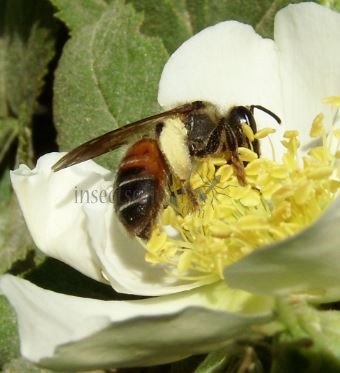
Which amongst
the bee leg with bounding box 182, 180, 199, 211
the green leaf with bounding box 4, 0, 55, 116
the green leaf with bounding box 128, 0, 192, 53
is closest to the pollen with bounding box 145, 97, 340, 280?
the bee leg with bounding box 182, 180, 199, 211

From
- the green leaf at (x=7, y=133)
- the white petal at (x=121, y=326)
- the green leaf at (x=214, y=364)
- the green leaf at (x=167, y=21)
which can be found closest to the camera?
the white petal at (x=121, y=326)

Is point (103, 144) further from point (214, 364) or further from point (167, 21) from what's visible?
point (167, 21)

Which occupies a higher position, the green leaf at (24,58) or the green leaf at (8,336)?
the green leaf at (24,58)

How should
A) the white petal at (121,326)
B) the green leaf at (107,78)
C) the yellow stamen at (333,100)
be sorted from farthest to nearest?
the green leaf at (107,78) < the yellow stamen at (333,100) < the white petal at (121,326)

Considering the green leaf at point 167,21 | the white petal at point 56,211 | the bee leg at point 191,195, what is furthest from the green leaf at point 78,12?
the bee leg at point 191,195

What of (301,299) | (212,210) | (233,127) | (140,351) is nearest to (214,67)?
(233,127)

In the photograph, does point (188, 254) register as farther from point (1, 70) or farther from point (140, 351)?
point (1, 70)

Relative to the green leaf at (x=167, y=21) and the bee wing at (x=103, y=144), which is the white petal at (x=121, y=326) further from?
the green leaf at (x=167, y=21)
